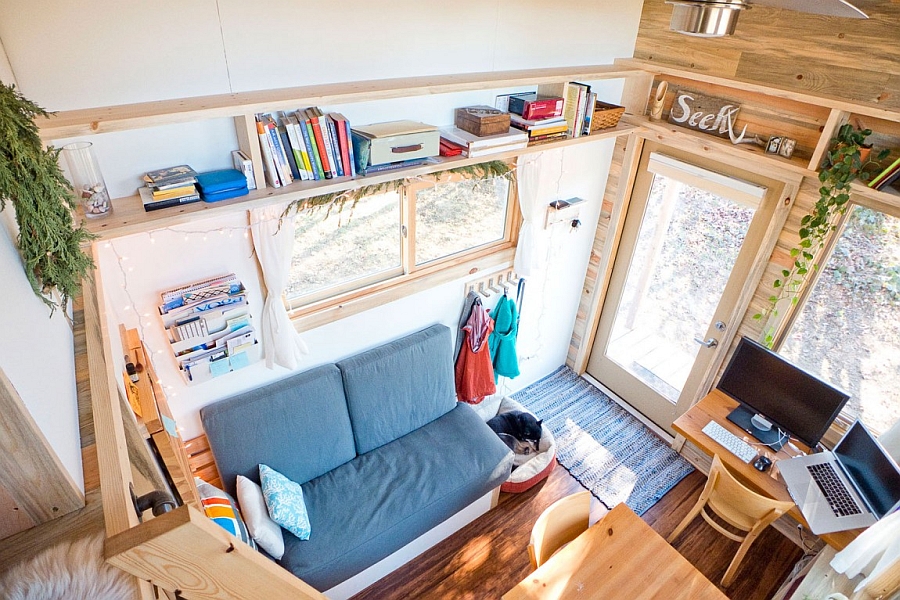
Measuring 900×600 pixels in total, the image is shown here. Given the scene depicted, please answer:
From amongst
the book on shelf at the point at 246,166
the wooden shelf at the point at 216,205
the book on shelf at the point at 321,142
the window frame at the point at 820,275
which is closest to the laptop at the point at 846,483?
the window frame at the point at 820,275

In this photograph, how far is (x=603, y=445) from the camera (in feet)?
12.0

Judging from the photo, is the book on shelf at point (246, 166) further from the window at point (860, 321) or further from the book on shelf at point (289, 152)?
the window at point (860, 321)

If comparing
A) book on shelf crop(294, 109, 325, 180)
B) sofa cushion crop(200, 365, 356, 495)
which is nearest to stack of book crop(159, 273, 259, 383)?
sofa cushion crop(200, 365, 356, 495)

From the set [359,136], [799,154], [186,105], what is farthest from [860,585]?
[186,105]

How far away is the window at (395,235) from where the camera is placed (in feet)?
8.67

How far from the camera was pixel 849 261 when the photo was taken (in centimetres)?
260

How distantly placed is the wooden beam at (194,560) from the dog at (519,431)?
2.94m

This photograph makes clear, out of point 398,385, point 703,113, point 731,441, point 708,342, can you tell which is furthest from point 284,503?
point 703,113

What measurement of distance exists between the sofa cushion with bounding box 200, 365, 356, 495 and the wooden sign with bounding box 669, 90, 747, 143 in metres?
2.56

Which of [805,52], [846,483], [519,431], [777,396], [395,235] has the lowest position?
[519,431]

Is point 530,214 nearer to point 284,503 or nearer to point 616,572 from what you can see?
point 616,572

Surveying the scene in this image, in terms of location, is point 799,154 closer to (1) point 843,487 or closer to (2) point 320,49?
(1) point 843,487

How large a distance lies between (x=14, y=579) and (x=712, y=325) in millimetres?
3530

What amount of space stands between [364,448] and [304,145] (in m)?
1.78
